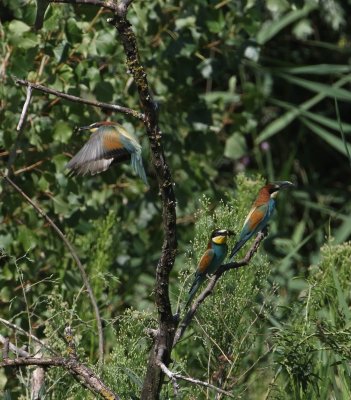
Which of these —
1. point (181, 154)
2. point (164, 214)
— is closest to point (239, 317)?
point (164, 214)

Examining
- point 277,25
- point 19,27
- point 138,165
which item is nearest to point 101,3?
point 138,165

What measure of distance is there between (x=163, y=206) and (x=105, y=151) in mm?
612

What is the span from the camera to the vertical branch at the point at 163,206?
1880mm

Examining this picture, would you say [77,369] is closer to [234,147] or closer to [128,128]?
[128,128]

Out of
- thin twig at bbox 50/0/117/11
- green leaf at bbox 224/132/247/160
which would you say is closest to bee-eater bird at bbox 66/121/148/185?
thin twig at bbox 50/0/117/11

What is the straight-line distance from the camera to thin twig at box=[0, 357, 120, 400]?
6.84 feet

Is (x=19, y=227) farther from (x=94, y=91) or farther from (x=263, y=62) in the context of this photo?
(x=263, y=62)

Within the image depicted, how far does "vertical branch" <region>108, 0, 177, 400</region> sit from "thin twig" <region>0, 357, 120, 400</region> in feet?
0.30

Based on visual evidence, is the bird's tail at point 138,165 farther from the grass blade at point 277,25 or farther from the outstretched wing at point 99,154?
the grass blade at point 277,25

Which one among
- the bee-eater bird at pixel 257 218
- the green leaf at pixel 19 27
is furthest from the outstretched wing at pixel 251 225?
the green leaf at pixel 19 27

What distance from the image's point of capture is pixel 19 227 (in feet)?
11.2

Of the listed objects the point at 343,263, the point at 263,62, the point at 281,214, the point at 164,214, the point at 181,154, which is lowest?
the point at 281,214

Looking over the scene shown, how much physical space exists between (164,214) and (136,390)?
2.04 feet

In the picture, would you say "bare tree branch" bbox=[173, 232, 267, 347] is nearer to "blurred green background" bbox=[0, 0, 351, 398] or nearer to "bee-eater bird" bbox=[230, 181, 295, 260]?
"bee-eater bird" bbox=[230, 181, 295, 260]
